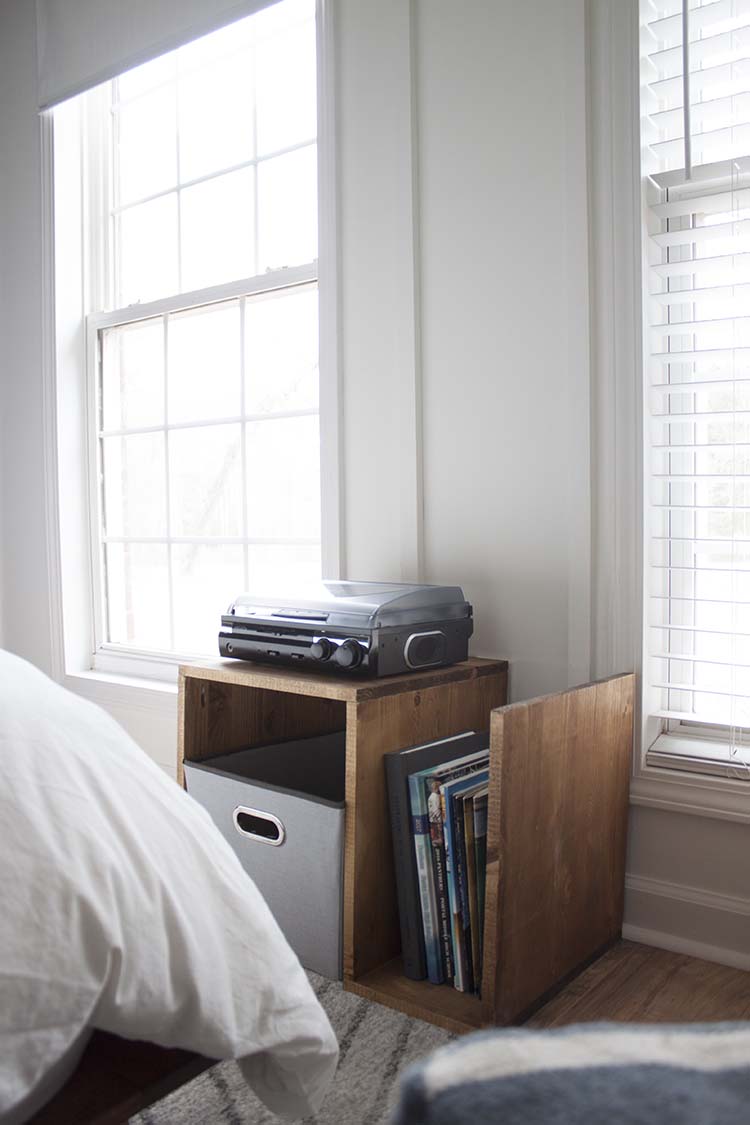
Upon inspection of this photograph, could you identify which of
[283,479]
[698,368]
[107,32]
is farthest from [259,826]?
[107,32]

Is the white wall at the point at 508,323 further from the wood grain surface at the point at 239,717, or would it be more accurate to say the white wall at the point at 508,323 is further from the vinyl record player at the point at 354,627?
the wood grain surface at the point at 239,717

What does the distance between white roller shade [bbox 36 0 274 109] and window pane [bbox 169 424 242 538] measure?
1130 millimetres

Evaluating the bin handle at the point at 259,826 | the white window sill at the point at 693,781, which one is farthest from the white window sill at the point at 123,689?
the white window sill at the point at 693,781

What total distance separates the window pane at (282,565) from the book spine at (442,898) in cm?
102

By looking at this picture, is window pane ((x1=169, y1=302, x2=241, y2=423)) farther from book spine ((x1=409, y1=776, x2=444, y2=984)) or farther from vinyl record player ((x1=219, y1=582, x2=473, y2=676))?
book spine ((x1=409, y1=776, x2=444, y2=984))

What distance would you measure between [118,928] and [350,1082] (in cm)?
81

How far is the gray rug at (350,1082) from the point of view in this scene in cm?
128

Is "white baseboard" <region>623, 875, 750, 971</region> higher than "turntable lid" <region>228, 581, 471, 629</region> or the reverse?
the reverse

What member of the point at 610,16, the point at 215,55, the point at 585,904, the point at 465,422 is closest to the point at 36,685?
the point at 585,904

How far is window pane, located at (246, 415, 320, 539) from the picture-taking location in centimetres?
252

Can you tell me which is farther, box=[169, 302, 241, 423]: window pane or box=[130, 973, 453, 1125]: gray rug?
box=[169, 302, 241, 423]: window pane

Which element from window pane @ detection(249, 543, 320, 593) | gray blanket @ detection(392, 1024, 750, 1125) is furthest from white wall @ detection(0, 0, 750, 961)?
gray blanket @ detection(392, 1024, 750, 1125)

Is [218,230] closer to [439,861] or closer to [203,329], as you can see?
[203,329]

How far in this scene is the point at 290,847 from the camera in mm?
1712
